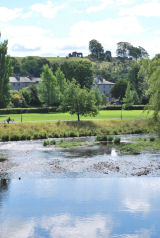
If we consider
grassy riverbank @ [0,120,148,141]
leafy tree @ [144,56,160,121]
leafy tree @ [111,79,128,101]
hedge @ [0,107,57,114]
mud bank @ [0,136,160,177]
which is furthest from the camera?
leafy tree @ [111,79,128,101]

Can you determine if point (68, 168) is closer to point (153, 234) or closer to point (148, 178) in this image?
point (148, 178)

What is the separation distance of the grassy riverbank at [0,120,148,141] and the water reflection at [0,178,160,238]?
27.6m

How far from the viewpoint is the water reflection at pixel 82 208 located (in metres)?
22.7

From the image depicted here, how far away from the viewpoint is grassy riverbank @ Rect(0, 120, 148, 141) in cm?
6018

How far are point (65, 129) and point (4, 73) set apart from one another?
3450 centimetres

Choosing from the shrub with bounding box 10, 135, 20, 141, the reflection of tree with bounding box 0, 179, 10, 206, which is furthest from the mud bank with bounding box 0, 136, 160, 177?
the shrub with bounding box 10, 135, 20, 141

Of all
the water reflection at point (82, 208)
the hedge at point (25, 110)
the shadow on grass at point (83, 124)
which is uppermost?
the hedge at point (25, 110)

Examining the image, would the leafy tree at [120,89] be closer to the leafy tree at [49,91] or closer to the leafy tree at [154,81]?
the leafy tree at [49,91]

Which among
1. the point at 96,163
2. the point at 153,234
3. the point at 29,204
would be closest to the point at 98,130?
the point at 96,163

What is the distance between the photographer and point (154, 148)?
4919 centimetres

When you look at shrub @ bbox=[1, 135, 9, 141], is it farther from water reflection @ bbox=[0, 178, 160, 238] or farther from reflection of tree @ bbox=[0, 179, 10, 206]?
water reflection @ bbox=[0, 178, 160, 238]

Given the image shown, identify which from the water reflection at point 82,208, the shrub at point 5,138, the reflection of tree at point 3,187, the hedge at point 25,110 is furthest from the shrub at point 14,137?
the hedge at point 25,110

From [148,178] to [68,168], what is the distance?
25.3 feet

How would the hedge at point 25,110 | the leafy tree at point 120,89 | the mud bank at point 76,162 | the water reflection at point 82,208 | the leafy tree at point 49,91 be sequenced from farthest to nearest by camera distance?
the leafy tree at point 120,89
the leafy tree at point 49,91
the hedge at point 25,110
the mud bank at point 76,162
the water reflection at point 82,208
